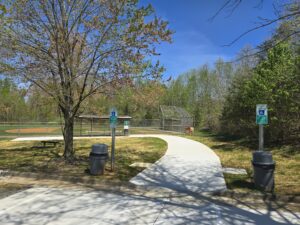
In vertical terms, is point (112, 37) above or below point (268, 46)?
above

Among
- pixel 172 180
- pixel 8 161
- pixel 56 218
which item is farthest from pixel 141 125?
pixel 56 218

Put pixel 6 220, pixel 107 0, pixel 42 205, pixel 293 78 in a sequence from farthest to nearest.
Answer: pixel 293 78 < pixel 107 0 < pixel 42 205 < pixel 6 220

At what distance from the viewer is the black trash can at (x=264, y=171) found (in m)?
7.36

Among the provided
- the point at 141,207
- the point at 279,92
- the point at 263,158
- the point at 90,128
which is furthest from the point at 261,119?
the point at 90,128

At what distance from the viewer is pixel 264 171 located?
24.2ft

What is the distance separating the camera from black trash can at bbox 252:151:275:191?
7.36 meters

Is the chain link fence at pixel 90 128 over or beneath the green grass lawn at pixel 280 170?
over

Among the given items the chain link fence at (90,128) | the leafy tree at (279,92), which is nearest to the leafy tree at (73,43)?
the leafy tree at (279,92)

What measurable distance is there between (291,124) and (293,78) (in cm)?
Result: 282

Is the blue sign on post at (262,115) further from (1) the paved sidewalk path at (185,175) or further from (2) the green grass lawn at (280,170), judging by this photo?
(1) the paved sidewalk path at (185,175)


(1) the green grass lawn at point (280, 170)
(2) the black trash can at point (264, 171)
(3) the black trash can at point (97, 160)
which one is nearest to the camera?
(2) the black trash can at point (264, 171)

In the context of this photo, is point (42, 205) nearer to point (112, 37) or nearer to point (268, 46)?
point (268, 46)

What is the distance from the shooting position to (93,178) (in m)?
8.55

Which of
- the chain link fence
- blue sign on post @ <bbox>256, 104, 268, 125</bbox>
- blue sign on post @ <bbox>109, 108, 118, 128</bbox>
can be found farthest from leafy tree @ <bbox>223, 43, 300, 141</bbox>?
the chain link fence
